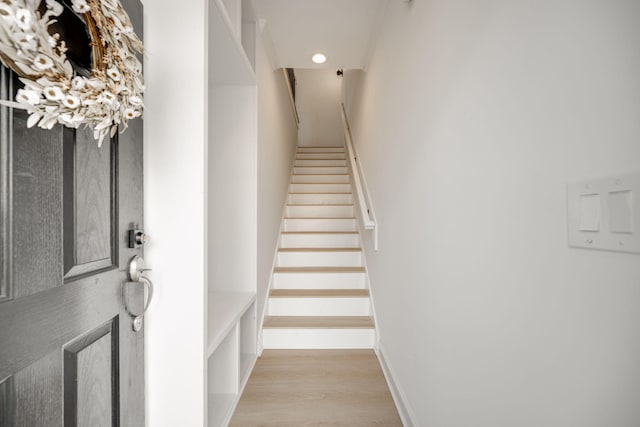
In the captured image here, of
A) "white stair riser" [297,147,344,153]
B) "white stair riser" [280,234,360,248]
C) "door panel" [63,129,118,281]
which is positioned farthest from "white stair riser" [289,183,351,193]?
"door panel" [63,129,118,281]

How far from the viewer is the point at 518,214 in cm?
80

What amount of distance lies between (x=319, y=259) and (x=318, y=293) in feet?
1.54

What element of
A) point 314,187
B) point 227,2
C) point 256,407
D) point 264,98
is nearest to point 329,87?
point 314,187

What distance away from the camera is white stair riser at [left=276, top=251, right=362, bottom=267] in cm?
332

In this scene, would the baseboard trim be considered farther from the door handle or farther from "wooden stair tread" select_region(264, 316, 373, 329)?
the door handle

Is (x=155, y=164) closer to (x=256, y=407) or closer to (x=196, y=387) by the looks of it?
(x=196, y=387)

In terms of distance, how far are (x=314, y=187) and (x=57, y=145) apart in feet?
12.3

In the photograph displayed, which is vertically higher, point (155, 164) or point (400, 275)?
point (155, 164)

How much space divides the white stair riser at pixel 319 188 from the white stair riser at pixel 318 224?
0.72 m

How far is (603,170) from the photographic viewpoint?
1.86 ft

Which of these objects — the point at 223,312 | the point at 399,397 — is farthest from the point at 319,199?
the point at 399,397

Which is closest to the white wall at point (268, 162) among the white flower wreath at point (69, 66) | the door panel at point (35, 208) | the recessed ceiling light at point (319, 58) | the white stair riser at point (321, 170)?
the recessed ceiling light at point (319, 58)

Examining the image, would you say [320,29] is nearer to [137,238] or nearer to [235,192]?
[235,192]

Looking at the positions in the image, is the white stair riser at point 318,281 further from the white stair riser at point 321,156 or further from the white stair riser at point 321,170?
the white stair riser at point 321,156
